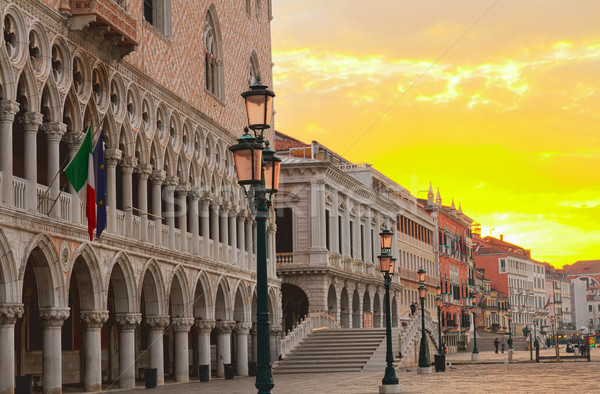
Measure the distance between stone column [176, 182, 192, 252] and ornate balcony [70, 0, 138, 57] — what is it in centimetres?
741

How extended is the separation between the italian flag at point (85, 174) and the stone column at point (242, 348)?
1732 cm

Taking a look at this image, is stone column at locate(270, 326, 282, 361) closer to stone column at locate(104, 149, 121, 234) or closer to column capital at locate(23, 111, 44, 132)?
stone column at locate(104, 149, 121, 234)

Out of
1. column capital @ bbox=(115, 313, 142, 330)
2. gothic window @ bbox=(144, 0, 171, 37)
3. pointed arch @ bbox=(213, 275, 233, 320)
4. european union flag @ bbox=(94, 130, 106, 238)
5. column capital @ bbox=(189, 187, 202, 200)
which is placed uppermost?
gothic window @ bbox=(144, 0, 171, 37)

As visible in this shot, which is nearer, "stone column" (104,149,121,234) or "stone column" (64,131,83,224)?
"stone column" (64,131,83,224)

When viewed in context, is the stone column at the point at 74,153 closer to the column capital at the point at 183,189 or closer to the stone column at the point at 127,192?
the stone column at the point at 127,192

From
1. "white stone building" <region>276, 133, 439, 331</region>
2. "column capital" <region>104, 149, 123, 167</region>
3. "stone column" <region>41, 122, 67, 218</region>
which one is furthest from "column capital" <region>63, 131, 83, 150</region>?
"white stone building" <region>276, 133, 439, 331</region>

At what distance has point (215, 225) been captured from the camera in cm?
3922

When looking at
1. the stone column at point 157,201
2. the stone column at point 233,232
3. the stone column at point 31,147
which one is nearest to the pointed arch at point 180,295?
the stone column at point 157,201

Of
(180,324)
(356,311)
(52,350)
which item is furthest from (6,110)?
(356,311)

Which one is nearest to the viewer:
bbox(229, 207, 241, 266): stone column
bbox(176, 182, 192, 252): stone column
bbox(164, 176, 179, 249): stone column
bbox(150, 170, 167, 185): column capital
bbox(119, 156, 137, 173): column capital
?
bbox(119, 156, 137, 173): column capital

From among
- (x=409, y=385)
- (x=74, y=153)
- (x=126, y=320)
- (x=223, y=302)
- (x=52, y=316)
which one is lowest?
(x=409, y=385)

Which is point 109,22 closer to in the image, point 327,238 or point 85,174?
point 85,174

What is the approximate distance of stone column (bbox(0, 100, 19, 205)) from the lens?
2302 centimetres

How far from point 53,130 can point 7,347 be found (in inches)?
214
